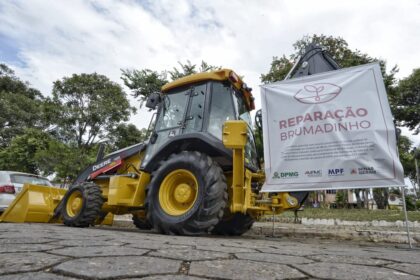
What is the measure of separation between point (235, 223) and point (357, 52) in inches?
493

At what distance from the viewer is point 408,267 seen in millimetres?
2039

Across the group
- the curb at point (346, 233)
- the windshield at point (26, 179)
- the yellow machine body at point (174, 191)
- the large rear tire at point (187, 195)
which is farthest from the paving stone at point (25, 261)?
the windshield at point (26, 179)

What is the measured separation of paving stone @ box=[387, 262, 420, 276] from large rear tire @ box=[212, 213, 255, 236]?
346 cm

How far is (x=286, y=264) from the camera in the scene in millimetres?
1910

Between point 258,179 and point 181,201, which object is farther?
point 258,179

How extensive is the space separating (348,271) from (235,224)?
3.92m

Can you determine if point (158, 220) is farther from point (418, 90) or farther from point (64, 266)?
point (418, 90)

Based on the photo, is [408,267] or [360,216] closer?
[408,267]

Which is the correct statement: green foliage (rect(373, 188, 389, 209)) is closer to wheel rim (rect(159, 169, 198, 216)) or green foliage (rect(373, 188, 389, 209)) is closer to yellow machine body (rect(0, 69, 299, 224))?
yellow machine body (rect(0, 69, 299, 224))

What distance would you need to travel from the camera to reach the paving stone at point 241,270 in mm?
1566

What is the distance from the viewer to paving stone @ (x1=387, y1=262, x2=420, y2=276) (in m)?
1.89

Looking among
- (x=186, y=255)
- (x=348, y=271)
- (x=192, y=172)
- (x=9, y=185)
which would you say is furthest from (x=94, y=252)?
(x=9, y=185)

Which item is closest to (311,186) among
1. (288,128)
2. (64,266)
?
(288,128)

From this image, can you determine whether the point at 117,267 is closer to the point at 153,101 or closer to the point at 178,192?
the point at 178,192
